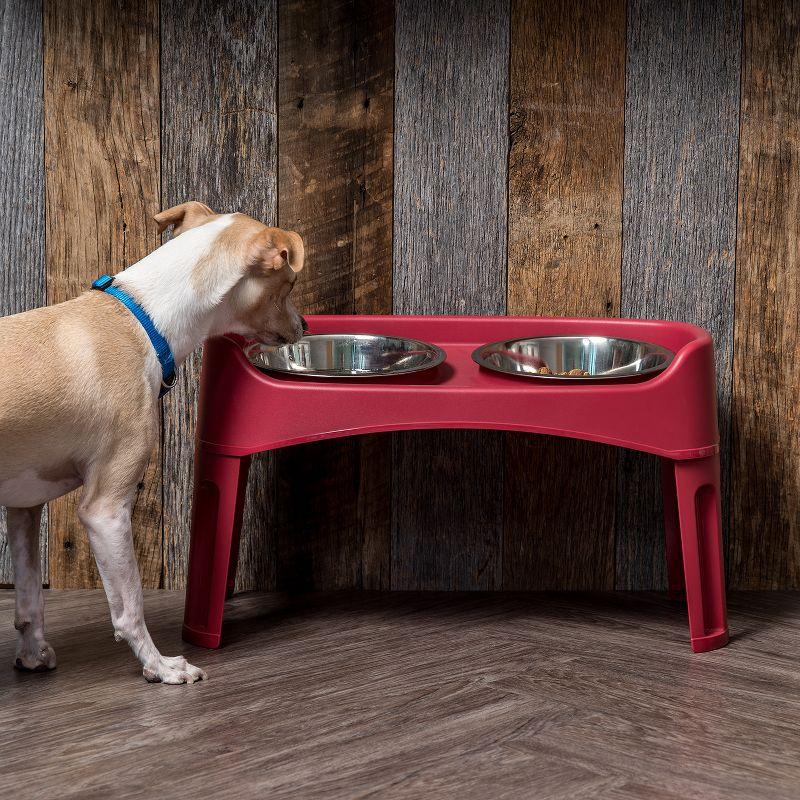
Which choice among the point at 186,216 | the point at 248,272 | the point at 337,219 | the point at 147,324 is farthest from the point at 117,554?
the point at 337,219

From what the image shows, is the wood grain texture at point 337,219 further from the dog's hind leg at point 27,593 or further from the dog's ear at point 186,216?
the dog's hind leg at point 27,593

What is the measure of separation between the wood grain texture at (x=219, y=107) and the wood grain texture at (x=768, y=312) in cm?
120

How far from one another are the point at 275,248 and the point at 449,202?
0.71 meters

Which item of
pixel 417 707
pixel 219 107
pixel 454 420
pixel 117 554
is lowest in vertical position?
pixel 417 707

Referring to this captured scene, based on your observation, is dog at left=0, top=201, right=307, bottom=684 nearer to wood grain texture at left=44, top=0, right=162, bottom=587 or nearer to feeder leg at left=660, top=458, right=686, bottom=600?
wood grain texture at left=44, top=0, right=162, bottom=587

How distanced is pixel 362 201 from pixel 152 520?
0.99 m

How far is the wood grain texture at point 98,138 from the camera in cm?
239

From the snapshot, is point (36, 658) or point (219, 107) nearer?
point (36, 658)

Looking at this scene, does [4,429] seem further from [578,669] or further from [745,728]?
[745,728]

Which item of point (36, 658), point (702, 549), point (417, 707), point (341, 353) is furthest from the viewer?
point (341, 353)

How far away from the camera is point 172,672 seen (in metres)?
1.93

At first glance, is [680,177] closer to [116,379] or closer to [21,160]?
[116,379]

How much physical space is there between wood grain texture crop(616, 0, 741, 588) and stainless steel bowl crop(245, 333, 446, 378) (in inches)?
25.0

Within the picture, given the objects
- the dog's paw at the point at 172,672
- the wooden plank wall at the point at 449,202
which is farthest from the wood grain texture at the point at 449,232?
the dog's paw at the point at 172,672
